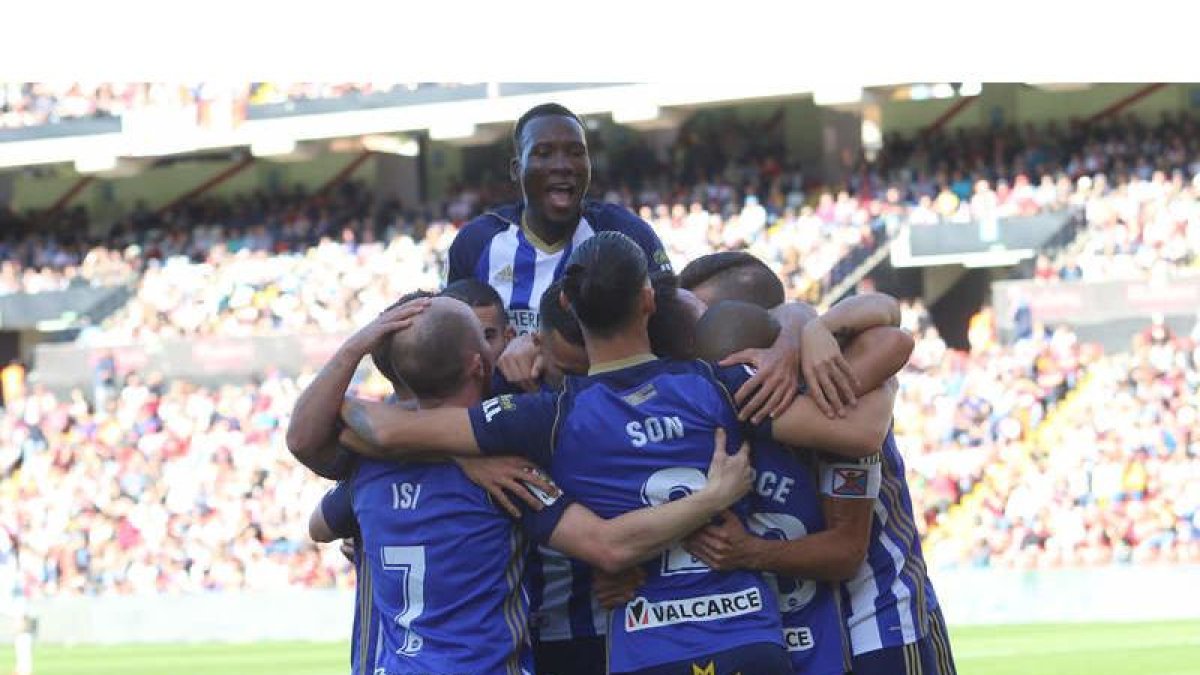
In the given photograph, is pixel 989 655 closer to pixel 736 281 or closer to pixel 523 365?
pixel 736 281

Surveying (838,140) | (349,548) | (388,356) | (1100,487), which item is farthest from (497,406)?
(838,140)

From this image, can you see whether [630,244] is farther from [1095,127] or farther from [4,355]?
[4,355]

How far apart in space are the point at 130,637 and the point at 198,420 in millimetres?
4405

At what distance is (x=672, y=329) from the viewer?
4238 millimetres

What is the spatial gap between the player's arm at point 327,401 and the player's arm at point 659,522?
0.62 metres

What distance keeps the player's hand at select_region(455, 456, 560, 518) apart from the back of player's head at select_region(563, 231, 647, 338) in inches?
13.2

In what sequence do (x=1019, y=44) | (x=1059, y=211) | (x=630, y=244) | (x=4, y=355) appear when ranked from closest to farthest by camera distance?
(x=1019, y=44), (x=630, y=244), (x=1059, y=211), (x=4, y=355)

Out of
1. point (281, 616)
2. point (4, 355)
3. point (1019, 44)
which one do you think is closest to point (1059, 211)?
point (281, 616)

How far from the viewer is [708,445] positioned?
4.04m

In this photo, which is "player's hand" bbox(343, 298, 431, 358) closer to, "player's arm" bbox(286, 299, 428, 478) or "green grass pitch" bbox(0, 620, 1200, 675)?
"player's arm" bbox(286, 299, 428, 478)

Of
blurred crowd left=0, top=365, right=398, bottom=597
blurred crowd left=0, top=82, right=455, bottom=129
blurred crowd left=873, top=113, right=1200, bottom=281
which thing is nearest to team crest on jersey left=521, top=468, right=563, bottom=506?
blurred crowd left=0, top=365, right=398, bottom=597

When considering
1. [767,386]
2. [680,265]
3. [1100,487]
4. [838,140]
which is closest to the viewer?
[767,386]

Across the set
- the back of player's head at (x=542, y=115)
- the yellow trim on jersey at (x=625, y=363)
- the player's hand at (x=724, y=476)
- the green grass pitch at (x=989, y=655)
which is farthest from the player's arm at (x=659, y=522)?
the green grass pitch at (x=989, y=655)

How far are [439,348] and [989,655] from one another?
12.7 meters
